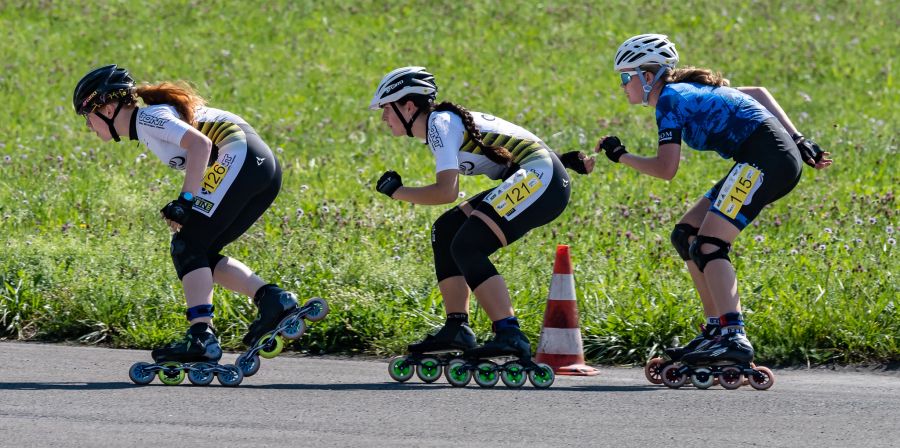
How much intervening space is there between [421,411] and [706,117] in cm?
223

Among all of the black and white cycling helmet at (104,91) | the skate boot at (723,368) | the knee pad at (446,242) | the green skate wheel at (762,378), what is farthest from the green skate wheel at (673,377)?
the black and white cycling helmet at (104,91)

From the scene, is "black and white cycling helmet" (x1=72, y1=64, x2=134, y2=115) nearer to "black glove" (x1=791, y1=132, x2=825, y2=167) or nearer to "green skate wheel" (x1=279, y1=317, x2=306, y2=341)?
"green skate wheel" (x1=279, y1=317, x2=306, y2=341)

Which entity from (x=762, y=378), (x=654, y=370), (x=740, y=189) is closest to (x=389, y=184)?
(x=654, y=370)

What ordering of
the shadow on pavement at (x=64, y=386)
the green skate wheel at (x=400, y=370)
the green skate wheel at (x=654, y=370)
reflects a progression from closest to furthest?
1. the shadow on pavement at (x=64, y=386)
2. the green skate wheel at (x=654, y=370)
3. the green skate wheel at (x=400, y=370)

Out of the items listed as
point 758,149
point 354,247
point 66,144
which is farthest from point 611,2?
point 758,149

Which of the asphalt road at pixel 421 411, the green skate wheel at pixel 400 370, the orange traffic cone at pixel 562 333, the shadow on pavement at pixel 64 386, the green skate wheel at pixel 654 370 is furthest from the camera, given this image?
the orange traffic cone at pixel 562 333

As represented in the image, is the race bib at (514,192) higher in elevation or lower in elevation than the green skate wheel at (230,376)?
higher

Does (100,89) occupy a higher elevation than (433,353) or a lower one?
higher

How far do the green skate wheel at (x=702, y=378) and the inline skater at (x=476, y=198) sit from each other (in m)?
0.88

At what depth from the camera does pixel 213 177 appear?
702 cm

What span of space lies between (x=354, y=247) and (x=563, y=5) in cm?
1555

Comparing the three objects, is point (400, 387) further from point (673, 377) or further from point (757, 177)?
point (757, 177)

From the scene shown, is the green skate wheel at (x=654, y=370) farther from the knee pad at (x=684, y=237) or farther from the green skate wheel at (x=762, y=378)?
the knee pad at (x=684, y=237)

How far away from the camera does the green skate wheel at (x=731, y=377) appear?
6844 mm
